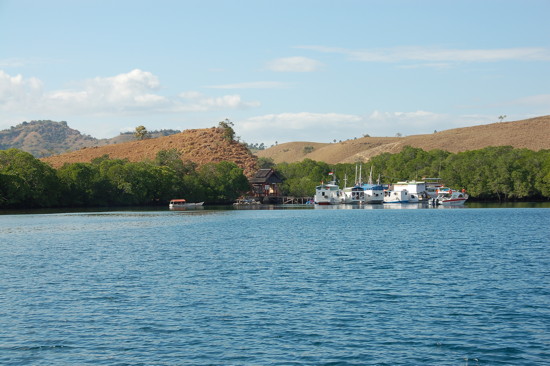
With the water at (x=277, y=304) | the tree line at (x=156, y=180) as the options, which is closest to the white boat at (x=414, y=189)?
the tree line at (x=156, y=180)

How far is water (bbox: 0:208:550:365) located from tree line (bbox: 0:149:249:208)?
80101mm

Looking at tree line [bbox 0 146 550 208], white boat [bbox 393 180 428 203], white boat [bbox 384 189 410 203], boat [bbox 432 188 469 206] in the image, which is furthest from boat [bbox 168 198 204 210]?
white boat [bbox 393 180 428 203]

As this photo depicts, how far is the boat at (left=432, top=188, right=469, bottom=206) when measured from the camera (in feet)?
561

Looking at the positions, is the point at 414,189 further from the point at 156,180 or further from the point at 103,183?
the point at 103,183

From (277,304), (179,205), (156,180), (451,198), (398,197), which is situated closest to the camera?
(277,304)

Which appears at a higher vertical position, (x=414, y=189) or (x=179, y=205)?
(x=414, y=189)

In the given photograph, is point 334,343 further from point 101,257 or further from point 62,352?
point 101,257

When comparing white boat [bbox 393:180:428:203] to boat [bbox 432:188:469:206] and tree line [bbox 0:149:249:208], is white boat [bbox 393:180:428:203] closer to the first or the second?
boat [bbox 432:188:469:206]

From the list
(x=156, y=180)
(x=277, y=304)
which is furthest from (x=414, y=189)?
(x=277, y=304)

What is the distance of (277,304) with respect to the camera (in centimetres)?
3400

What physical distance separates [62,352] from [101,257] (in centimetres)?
2988

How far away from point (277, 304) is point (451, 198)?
5734 inches

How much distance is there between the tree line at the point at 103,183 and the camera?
138625 mm

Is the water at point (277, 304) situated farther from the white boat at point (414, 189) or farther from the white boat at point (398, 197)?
the white boat at point (414, 189)
